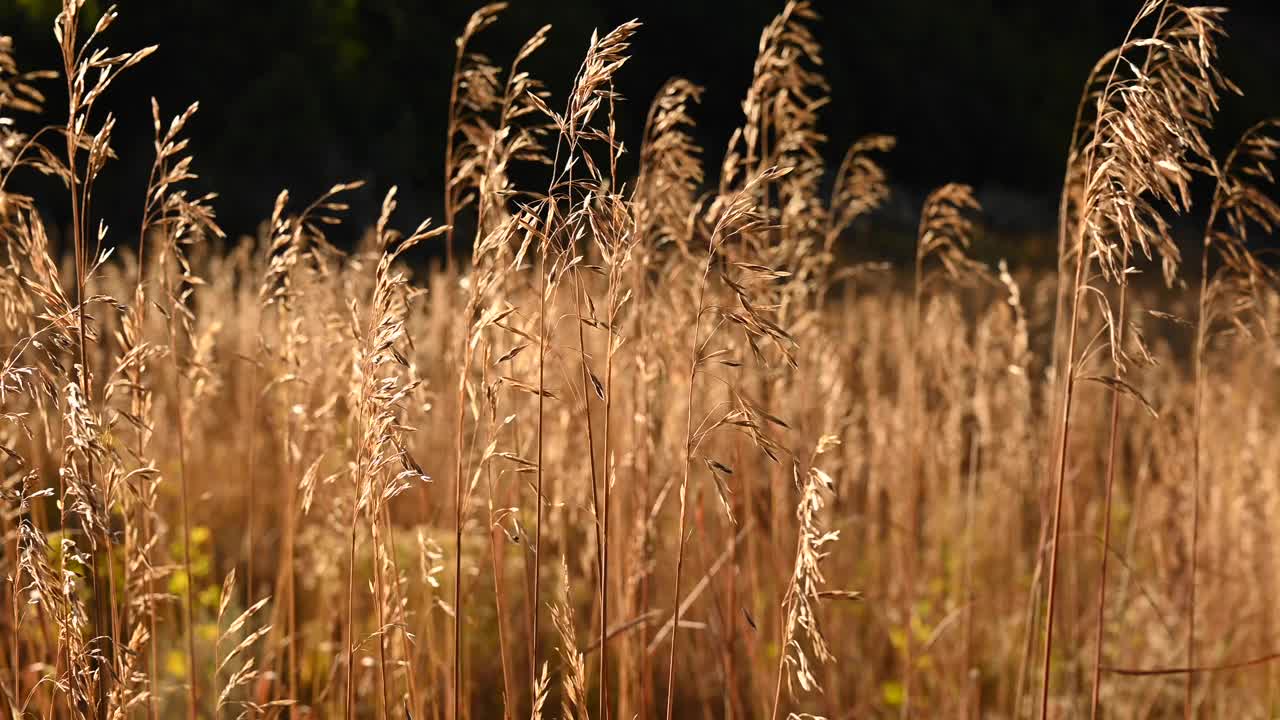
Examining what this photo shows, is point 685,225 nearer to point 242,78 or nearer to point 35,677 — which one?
point 35,677

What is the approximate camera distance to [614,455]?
152 centimetres

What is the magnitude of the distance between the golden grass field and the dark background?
6.67 metres

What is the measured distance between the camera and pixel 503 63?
12.4 metres

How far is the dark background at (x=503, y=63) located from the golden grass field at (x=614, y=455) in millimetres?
6671

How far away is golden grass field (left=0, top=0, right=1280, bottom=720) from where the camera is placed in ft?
3.64

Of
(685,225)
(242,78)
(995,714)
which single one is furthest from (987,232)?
(685,225)

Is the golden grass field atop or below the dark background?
below

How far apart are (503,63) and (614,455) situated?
1158 centimetres

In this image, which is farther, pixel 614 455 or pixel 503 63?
pixel 503 63

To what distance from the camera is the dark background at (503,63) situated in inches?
451

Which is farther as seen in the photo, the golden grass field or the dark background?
the dark background

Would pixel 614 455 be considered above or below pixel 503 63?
below

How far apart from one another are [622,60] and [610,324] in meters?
0.26

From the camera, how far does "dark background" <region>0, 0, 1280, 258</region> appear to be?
11461 mm
